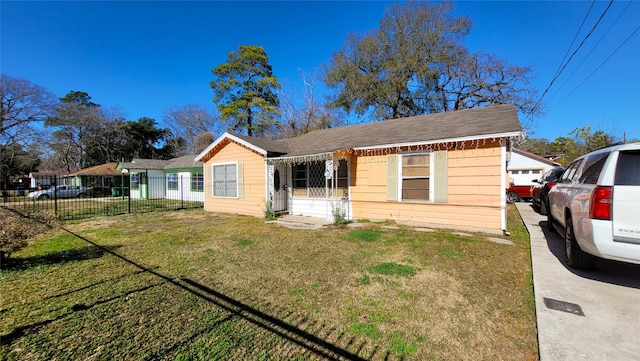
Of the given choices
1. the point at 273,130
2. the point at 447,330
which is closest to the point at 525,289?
the point at 447,330

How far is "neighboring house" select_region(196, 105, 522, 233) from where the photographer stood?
6777mm

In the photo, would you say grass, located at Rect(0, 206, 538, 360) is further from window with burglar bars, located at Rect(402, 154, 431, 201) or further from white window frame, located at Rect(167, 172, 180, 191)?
white window frame, located at Rect(167, 172, 180, 191)

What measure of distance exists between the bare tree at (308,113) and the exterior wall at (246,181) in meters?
11.7

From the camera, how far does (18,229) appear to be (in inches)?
257

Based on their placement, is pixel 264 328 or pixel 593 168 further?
pixel 593 168

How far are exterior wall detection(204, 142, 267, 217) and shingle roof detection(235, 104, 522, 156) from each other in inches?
27.9

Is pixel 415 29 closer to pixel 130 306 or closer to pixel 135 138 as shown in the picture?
pixel 130 306

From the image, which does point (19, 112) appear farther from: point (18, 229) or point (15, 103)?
point (18, 229)

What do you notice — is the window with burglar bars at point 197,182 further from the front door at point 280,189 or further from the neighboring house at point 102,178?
the neighboring house at point 102,178

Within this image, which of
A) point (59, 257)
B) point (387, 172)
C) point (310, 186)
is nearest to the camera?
point (59, 257)

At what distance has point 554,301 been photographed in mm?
3096

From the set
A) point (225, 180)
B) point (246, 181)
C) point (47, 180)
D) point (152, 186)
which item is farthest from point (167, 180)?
point (47, 180)

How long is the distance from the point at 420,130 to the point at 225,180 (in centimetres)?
827

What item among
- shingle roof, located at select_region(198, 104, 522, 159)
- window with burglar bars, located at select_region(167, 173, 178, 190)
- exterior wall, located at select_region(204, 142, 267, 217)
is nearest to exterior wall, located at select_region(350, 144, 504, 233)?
shingle roof, located at select_region(198, 104, 522, 159)
